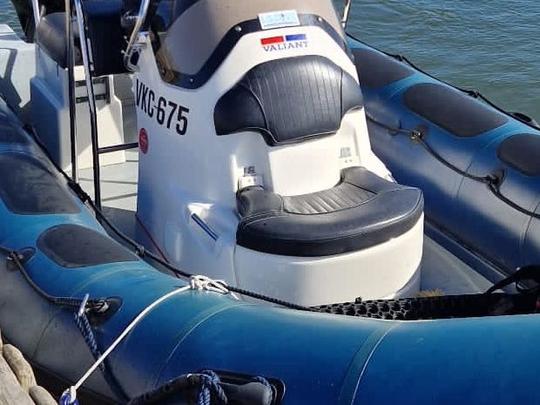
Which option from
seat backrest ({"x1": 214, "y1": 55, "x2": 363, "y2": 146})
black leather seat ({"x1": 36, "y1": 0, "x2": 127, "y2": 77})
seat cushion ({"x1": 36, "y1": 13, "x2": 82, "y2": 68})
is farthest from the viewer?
seat cushion ({"x1": 36, "y1": 13, "x2": 82, "y2": 68})

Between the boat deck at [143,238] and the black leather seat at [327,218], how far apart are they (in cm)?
33

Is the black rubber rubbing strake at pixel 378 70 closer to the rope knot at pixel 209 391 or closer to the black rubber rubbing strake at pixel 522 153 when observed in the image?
the black rubber rubbing strake at pixel 522 153

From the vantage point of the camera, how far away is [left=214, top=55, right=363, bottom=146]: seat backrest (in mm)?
2459

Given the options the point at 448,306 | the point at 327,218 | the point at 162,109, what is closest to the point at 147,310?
the point at 327,218

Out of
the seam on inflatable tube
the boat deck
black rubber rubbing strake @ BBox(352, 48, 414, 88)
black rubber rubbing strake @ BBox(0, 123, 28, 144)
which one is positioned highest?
the seam on inflatable tube

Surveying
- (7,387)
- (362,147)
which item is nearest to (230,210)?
(362,147)

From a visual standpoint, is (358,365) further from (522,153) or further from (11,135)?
(11,135)

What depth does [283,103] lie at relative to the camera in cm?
247

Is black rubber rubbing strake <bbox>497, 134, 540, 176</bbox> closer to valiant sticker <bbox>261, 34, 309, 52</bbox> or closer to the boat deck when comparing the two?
the boat deck

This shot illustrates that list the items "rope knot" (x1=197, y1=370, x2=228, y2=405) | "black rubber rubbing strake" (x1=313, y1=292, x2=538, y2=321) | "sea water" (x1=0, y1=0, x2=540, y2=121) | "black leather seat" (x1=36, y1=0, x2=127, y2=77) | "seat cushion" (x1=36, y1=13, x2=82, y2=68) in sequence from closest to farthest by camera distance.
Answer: "rope knot" (x1=197, y1=370, x2=228, y2=405)
"black rubber rubbing strake" (x1=313, y1=292, x2=538, y2=321)
"black leather seat" (x1=36, y1=0, x2=127, y2=77)
"seat cushion" (x1=36, y1=13, x2=82, y2=68)
"sea water" (x1=0, y1=0, x2=540, y2=121)

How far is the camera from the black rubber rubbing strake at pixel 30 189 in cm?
252

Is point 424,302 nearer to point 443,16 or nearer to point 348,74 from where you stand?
point 348,74

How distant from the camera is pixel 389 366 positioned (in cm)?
149

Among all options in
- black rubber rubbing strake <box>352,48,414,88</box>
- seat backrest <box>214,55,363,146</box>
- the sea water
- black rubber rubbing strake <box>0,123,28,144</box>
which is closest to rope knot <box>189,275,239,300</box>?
seat backrest <box>214,55,363,146</box>
